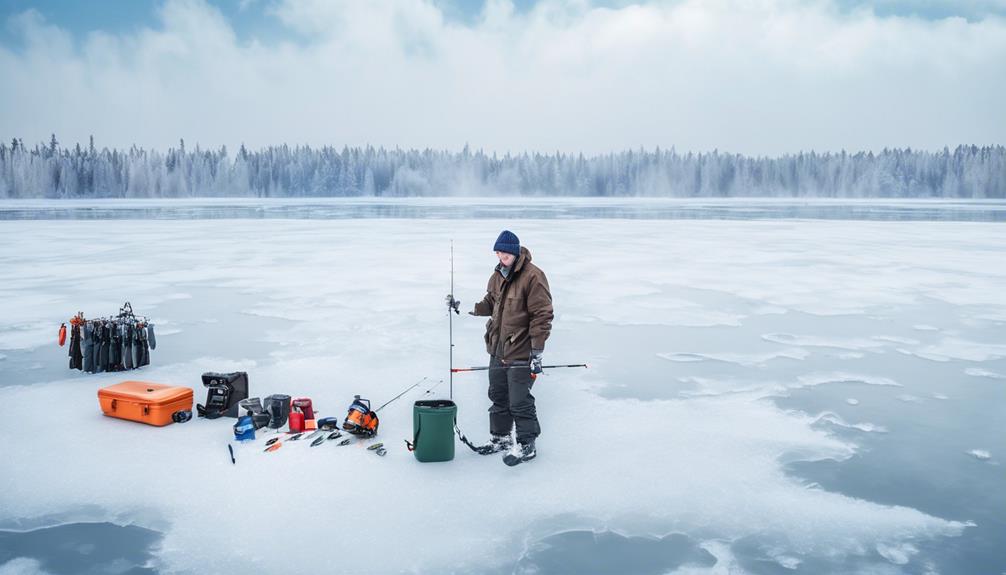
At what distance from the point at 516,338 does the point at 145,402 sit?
3.50 metres

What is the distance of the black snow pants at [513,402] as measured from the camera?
20.0ft

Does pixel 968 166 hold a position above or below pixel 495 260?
above

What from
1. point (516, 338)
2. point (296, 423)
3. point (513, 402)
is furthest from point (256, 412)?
point (516, 338)

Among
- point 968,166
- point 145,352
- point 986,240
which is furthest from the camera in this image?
point 968,166

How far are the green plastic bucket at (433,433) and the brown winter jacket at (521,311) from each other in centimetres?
67

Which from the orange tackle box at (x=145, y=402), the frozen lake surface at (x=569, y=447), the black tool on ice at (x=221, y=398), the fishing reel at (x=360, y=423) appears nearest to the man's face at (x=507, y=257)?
the frozen lake surface at (x=569, y=447)

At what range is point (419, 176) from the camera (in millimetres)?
197875

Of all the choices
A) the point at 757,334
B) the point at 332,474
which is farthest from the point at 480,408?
the point at 757,334

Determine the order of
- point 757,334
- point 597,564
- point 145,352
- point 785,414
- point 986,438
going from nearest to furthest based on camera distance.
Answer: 1. point 597,564
2. point 986,438
3. point 785,414
4. point 145,352
5. point 757,334

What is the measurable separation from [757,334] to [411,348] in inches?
203

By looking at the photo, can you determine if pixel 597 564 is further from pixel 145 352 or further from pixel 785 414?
pixel 145 352

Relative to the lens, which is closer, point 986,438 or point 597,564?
point 597,564

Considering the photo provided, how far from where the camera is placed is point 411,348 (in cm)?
1005

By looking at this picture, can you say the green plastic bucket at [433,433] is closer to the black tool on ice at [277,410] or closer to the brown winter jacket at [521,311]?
the brown winter jacket at [521,311]
